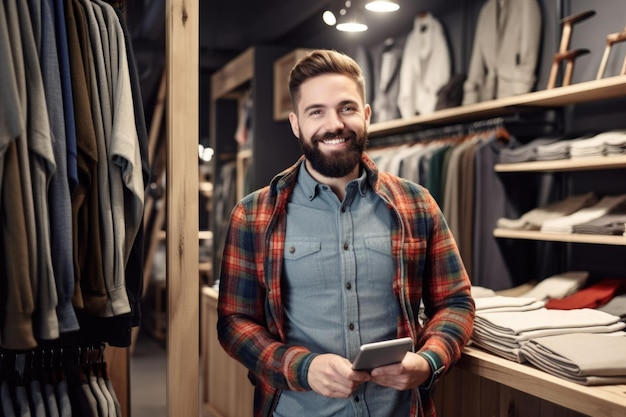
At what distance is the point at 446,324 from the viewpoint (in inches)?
79.0

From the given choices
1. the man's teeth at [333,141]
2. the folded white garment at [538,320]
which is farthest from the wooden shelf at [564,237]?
the man's teeth at [333,141]

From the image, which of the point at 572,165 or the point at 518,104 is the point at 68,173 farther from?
the point at 518,104

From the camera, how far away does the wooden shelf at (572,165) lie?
287 cm

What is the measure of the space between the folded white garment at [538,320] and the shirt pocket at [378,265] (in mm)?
502

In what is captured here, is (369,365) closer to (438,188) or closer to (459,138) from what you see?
(438,188)

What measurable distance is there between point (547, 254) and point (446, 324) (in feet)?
5.92

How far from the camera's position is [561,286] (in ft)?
9.98

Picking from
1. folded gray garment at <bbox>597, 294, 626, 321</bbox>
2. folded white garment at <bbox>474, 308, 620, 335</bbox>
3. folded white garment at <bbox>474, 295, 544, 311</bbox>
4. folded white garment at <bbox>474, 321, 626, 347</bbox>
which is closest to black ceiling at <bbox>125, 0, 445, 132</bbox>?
folded gray garment at <bbox>597, 294, 626, 321</bbox>

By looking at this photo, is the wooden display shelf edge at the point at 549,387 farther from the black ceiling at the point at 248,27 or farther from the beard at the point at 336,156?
the black ceiling at the point at 248,27

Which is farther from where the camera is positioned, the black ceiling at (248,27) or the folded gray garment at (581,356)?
the black ceiling at (248,27)

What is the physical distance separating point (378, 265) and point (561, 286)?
144cm

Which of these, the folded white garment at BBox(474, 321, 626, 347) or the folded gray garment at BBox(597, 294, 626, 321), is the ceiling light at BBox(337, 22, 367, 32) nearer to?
the folded gray garment at BBox(597, 294, 626, 321)

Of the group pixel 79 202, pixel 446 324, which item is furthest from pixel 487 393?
pixel 79 202

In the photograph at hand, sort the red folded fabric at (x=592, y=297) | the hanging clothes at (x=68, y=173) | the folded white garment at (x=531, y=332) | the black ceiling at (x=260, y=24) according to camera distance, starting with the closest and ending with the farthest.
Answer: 1. the hanging clothes at (x=68, y=173)
2. the folded white garment at (x=531, y=332)
3. the red folded fabric at (x=592, y=297)
4. the black ceiling at (x=260, y=24)
